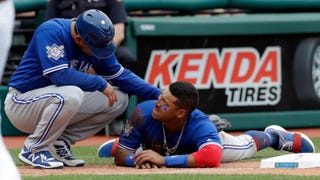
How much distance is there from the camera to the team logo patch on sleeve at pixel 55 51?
7457 millimetres

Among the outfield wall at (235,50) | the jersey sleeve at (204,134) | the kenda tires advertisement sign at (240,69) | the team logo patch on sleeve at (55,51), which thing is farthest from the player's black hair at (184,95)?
the kenda tires advertisement sign at (240,69)

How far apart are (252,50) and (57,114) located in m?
4.49

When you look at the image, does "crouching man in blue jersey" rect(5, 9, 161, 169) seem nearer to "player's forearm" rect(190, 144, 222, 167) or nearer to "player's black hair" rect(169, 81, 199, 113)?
"player's black hair" rect(169, 81, 199, 113)

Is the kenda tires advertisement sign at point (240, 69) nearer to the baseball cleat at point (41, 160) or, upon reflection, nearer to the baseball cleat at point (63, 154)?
the baseball cleat at point (63, 154)

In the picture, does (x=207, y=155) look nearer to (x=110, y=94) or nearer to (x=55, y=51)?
(x=110, y=94)

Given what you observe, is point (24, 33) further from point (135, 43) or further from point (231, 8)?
point (231, 8)

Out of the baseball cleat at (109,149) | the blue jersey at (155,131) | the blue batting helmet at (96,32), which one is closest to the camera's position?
the blue batting helmet at (96,32)

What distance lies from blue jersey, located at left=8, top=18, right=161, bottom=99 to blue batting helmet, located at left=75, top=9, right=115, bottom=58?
6.0 inches

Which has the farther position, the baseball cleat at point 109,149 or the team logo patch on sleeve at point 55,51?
the baseball cleat at point 109,149

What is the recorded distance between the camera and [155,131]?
304 inches

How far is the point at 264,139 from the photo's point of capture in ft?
27.7

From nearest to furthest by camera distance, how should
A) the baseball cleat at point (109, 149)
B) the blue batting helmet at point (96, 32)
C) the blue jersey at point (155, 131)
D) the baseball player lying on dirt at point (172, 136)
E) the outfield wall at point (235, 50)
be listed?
the blue batting helmet at point (96, 32) → the baseball player lying on dirt at point (172, 136) → the blue jersey at point (155, 131) → the baseball cleat at point (109, 149) → the outfield wall at point (235, 50)

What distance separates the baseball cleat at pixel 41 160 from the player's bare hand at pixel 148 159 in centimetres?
55

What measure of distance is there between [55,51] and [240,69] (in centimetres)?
441
